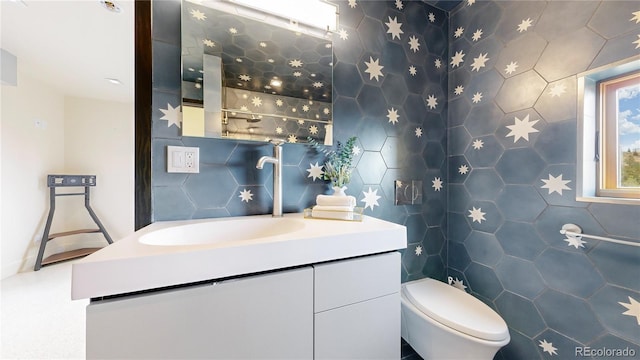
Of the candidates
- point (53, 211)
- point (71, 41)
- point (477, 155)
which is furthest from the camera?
point (53, 211)

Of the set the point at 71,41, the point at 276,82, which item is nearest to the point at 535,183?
the point at 276,82

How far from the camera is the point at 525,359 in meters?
1.15

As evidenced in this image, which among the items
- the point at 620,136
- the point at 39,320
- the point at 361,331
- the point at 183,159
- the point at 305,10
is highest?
the point at 305,10

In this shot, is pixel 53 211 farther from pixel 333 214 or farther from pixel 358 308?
pixel 358 308

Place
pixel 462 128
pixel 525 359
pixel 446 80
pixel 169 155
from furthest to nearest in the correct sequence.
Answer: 1. pixel 446 80
2. pixel 462 128
3. pixel 525 359
4. pixel 169 155

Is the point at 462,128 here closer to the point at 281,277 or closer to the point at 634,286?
the point at 634,286

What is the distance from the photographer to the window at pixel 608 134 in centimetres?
93

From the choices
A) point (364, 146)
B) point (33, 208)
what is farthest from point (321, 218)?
point (33, 208)

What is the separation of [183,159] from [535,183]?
1.67m

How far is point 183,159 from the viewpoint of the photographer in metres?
0.95

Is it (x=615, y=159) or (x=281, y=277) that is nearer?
(x=281, y=277)

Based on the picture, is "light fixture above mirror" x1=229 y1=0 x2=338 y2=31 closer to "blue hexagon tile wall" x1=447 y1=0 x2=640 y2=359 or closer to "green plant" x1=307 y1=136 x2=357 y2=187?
"green plant" x1=307 y1=136 x2=357 y2=187

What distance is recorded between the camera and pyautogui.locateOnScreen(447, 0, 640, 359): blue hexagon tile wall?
91 centimetres

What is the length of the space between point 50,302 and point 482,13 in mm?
3870
